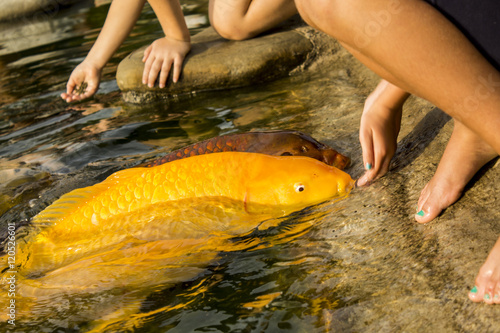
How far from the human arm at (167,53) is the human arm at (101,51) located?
21 centimetres

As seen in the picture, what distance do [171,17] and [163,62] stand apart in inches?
14.3

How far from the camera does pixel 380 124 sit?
6.57 feet

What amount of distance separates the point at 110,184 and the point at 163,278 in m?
0.60

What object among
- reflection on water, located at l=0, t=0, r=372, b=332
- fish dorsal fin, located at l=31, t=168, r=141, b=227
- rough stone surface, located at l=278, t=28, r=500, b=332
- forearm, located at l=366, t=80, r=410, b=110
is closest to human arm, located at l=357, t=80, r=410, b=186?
forearm, located at l=366, t=80, r=410, b=110

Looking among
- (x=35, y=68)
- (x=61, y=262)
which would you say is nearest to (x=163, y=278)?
(x=61, y=262)

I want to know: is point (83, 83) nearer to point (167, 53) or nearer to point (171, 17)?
point (167, 53)

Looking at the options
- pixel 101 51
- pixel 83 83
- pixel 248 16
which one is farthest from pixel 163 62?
pixel 248 16

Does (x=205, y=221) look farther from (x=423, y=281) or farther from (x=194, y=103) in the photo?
(x=194, y=103)

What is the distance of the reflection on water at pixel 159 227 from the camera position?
1676 millimetres

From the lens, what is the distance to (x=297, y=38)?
4.34 m

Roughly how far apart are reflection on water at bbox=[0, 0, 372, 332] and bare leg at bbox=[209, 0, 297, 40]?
58cm

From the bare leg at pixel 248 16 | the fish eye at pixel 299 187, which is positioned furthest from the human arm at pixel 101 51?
the fish eye at pixel 299 187

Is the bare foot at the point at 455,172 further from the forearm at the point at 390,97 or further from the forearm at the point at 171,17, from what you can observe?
the forearm at the point at 171,17

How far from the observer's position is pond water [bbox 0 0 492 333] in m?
1.54
